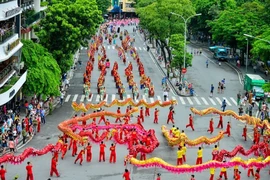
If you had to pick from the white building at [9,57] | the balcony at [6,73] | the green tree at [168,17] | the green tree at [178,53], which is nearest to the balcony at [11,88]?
the white building at [9,57]

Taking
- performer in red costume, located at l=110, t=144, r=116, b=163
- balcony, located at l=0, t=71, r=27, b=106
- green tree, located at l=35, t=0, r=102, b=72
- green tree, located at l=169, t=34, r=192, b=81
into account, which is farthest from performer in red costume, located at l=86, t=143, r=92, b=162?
green tree, located at l=169, t=34, r=192, b=81

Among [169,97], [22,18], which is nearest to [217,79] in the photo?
[169,97]

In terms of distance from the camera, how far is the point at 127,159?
31516 mm

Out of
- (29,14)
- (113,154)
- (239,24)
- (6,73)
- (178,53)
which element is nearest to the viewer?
(113,154)

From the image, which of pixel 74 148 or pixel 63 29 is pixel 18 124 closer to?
pixel 74 148

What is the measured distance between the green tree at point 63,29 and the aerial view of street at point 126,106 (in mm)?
93

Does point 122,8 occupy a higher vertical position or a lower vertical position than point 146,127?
higher

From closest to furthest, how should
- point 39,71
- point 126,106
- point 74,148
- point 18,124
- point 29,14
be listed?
point 74,148, point 18,124, point 39,71, point 126,106, point 29,14

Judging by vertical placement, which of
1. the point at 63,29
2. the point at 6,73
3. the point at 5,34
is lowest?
the point at 6,73

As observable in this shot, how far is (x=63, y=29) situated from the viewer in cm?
5550

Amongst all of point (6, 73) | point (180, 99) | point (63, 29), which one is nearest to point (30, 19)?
point (63, 29)

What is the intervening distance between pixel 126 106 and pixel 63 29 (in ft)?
33.8

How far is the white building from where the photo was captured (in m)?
41.6

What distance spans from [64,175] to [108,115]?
36.6ft
